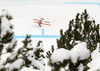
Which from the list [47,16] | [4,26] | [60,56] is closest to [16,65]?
[4,26]

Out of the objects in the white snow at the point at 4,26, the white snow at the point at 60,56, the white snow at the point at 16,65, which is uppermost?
the white snow at the point at 4,26

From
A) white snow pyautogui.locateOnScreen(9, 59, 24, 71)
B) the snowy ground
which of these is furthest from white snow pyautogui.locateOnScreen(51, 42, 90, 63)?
the snowy ground

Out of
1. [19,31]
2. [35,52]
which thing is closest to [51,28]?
[19,31]

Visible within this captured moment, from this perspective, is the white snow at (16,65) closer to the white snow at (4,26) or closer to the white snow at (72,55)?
the white snow at (4,26)

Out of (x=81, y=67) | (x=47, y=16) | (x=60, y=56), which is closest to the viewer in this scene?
(x=60, y=56)

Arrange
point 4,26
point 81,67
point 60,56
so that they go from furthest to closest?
1. point 4,26
2. point 81,67
3. point 60,56

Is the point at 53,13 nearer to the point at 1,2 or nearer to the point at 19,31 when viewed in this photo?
the point at 19,31

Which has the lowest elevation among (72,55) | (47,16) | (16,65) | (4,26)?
(16,65)

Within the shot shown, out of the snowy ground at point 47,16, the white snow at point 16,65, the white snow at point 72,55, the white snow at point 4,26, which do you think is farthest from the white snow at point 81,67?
the snowy ground at point 47,16

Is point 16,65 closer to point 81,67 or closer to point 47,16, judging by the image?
point 81,67
